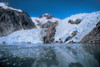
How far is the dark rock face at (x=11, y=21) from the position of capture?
78600mm

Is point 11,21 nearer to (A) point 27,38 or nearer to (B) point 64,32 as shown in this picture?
(A) point 27,38

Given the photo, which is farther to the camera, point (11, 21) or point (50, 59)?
point (11, 21)

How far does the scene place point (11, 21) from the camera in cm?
8350

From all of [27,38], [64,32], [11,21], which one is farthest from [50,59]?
[11,21]

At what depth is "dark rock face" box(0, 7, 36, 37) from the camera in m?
78.6

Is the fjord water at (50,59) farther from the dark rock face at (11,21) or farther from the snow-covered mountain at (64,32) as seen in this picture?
the dark rock face at (11,21)

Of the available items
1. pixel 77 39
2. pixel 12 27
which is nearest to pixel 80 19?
pixel 77 39

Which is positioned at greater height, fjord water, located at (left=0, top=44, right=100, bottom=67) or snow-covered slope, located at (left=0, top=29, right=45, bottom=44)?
snow-covered slope, located at (left=0, top=29, right=45, bottom=44)

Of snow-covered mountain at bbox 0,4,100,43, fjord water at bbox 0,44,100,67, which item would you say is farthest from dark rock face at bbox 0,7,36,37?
fjord water at bbox 0,44,100,67

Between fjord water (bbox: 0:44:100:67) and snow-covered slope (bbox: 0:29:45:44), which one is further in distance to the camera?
snow-covered slope (bbox: 0:29:45:44)

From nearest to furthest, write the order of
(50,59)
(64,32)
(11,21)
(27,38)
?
(50,59) < (64,32) < (27,38) < (11,21)

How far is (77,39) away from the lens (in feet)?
110

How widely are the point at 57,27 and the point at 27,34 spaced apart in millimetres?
13688

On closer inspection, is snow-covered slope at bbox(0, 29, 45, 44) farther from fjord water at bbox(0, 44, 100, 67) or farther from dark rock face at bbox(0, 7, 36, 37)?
dark rock face at bbox(0, 7, 36, 37)
